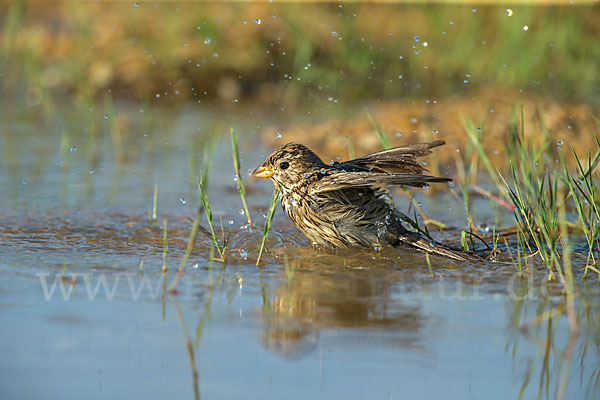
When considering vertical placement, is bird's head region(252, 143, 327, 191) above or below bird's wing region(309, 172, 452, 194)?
above

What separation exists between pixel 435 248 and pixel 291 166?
1092mm

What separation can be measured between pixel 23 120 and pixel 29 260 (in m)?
5.36

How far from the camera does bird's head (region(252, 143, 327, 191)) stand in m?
5.71

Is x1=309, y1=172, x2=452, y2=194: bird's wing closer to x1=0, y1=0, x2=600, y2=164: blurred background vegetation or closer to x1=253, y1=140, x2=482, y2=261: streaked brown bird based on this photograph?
x1=253, y1=140, x2=482, y2=261: streaked brown bird

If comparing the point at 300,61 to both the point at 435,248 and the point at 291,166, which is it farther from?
the point at 435,248

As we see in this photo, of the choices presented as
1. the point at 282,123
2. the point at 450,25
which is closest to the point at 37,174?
the point at 282,123

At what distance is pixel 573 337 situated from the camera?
3770 millimetres

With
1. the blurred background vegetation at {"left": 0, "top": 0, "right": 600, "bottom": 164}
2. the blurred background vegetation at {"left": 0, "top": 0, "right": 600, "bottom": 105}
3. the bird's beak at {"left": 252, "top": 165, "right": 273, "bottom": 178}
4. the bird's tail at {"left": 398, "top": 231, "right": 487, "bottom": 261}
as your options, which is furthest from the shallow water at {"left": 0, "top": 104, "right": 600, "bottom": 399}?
the blurred background vegetation at {"left": 0, "top": 0, "right": 600, "bottom": 105}

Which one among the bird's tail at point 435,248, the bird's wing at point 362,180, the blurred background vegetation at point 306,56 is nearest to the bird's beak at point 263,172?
the bird's wing at point 362,180

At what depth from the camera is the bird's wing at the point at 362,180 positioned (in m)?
4.89

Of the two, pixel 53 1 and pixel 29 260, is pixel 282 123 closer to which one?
pixel 29 260

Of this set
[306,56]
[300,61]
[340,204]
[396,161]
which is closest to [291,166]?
[340,204]

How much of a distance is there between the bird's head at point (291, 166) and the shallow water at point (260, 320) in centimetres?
42

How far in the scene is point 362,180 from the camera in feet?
16.8
